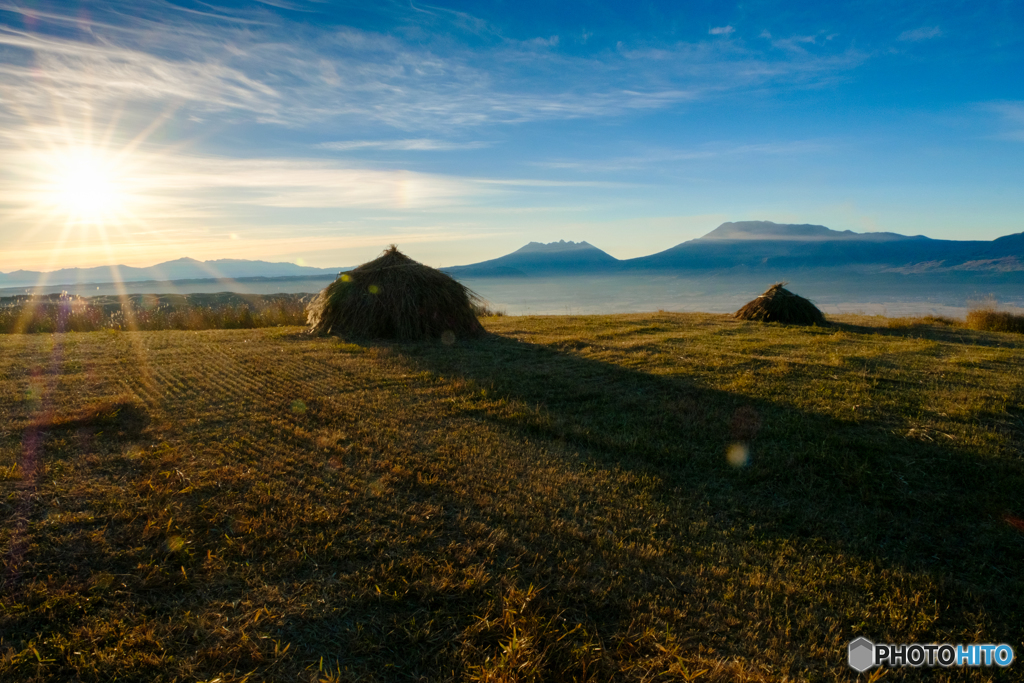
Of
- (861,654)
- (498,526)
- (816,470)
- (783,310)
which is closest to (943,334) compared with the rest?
(783,310)

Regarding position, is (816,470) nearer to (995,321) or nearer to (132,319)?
(995,321)

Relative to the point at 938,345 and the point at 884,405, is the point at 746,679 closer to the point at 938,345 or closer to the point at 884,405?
the point at 884,405

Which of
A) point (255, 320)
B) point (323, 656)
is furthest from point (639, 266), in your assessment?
point (323, 656)

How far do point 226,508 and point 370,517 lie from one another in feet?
2.79

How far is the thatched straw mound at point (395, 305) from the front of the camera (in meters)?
→ 9.51

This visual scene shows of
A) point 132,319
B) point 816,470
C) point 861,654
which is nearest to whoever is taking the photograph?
point 861,654

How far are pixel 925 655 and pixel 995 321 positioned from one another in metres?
15.3

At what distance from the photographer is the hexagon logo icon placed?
7.13 feet

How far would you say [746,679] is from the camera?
6.75 feet

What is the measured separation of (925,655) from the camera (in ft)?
7.37

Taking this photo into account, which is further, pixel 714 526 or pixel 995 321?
pixel 995 321

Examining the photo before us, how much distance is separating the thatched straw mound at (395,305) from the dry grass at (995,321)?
12886 millimetres

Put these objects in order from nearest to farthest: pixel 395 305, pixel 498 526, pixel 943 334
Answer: pixel 498 526, pixel 395 305, pixel 943 334

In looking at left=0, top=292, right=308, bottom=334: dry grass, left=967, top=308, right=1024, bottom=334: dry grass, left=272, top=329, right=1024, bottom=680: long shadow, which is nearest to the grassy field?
left=272, top=329, right=1024, bottom=680: long shadow
